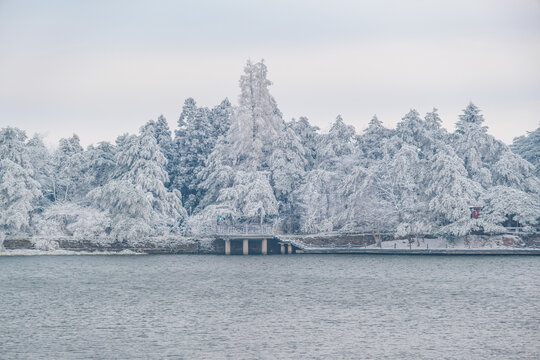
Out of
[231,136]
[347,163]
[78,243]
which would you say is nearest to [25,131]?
[78,243]

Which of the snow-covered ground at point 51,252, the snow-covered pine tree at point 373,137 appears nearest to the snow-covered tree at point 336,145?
the snow-covered pine tree at point 373,137

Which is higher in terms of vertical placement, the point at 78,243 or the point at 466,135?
the point at 466,135

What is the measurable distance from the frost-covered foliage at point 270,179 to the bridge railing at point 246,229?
3.38 feet

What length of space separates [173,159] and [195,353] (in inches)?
2494

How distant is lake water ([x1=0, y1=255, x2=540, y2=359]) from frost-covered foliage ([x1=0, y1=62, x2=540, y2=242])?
1300 centimetres

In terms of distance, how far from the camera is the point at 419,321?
94.9 feet

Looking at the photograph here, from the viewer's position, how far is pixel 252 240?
250 ft

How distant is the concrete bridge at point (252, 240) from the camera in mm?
70688

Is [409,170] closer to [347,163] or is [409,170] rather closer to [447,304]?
[347,163]

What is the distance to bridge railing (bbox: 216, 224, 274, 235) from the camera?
70994mm

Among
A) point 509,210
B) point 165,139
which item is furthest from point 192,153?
point 509,210

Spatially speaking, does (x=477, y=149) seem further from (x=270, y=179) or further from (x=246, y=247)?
(x=246, y=247)

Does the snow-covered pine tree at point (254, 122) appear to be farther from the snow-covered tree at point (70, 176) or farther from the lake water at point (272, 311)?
the lake water at point (272, 311)

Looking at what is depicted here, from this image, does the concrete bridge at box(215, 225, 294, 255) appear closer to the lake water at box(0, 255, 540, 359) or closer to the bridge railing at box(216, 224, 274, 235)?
the bridge railing at box(216, 224, 274, 235)
